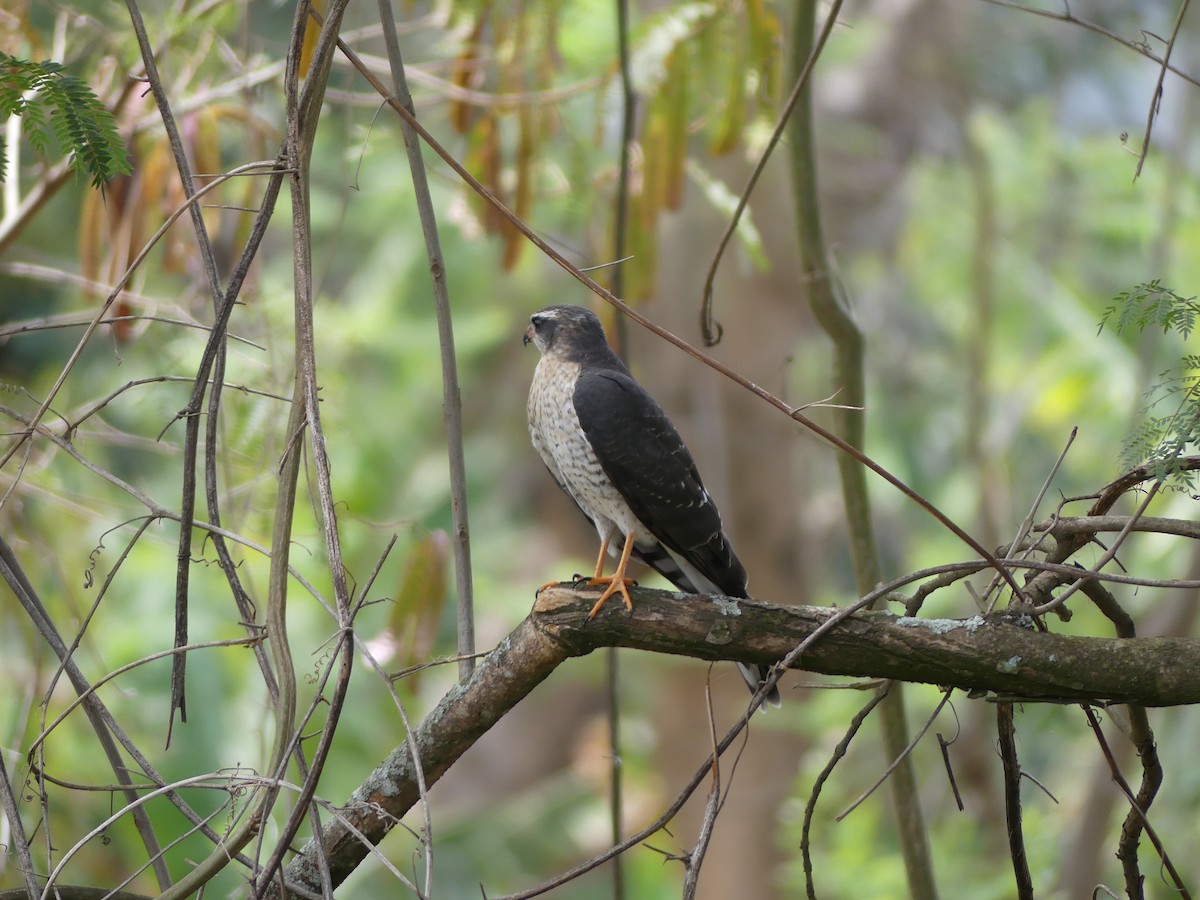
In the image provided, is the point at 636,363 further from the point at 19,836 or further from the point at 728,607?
the point at 19,836

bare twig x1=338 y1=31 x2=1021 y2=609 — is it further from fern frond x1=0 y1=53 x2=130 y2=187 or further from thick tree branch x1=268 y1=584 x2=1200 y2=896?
fern frond x1=0 y1=53 x2=130 y2=187

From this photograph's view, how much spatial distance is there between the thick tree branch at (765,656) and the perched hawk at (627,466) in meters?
0.74

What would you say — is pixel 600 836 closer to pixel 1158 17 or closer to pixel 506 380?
pixel 506 380

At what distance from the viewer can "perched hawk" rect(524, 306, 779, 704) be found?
3355 mm

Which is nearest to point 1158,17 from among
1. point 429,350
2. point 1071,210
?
point 1071,210

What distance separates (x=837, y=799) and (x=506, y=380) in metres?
7.32

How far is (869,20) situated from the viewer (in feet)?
33.6

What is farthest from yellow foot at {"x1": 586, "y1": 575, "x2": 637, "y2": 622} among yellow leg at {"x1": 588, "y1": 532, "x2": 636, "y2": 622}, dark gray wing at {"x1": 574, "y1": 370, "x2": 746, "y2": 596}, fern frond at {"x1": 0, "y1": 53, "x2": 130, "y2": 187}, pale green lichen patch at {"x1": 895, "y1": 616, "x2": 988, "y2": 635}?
fern frond at {"x1": 0, "y1": 53, "x2": 130, "y2": 187}

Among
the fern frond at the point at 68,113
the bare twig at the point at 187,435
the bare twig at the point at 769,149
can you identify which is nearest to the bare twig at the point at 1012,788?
the bare twig at the point at 769,149

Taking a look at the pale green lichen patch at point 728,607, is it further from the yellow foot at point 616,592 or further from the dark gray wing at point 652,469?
the dark gray wing at point 652,469

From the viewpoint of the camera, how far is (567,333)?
3.83 m

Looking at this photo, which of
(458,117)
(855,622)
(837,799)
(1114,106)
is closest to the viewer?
(855,622)

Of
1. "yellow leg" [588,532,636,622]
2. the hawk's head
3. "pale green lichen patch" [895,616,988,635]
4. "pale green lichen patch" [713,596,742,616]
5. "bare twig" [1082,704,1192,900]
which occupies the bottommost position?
"bare twig" [1082,704,1192,900]

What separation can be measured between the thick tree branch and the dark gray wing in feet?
2.53
